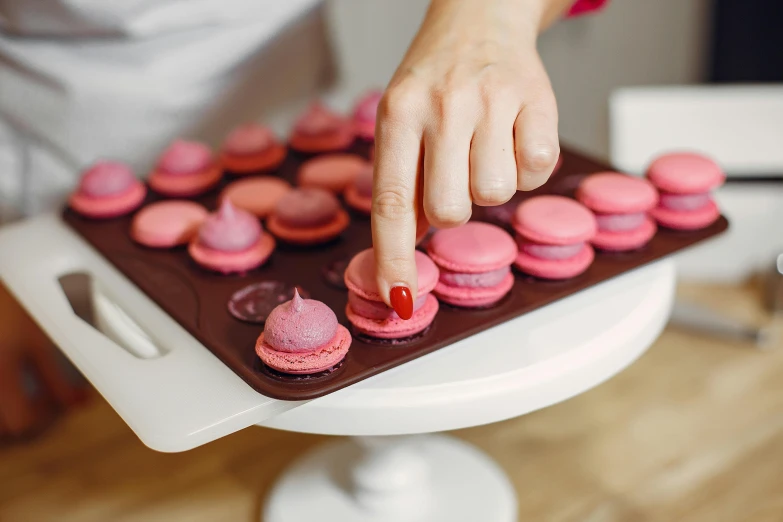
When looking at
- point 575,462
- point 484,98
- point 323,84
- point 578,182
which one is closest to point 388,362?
point 484,98

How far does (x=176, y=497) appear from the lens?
139cm

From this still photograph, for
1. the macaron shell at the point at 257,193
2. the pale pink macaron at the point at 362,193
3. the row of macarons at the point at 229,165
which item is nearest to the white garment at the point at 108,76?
the row of macarons at the point at 229,165

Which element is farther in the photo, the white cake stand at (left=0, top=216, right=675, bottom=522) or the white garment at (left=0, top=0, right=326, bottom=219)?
the white garment at (left=0, top=0, right=326, bottom=219)

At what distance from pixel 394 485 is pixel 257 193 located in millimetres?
446

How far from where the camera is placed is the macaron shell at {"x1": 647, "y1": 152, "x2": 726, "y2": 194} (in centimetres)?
103

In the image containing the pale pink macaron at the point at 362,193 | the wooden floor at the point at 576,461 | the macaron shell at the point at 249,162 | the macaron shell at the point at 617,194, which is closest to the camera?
the macaron shell at the point at 617,194

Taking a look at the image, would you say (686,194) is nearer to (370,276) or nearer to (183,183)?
(370,276)

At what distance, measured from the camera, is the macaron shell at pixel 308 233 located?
1.03 meters

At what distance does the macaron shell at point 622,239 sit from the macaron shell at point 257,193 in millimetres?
407

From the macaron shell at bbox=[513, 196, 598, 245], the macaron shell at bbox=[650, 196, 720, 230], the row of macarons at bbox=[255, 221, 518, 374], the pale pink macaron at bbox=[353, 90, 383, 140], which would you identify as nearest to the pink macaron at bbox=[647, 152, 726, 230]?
the macaron shell at bbox=[650, 196, 720, 230]

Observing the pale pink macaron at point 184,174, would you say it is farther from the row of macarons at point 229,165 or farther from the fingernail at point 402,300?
the fingernail at point 402,300

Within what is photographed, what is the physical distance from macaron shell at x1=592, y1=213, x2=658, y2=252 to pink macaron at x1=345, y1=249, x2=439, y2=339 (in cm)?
23

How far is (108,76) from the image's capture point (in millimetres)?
1305

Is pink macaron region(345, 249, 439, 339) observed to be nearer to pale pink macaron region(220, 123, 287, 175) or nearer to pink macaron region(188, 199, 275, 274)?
pink macaron region(188, 199, 275, 274)
